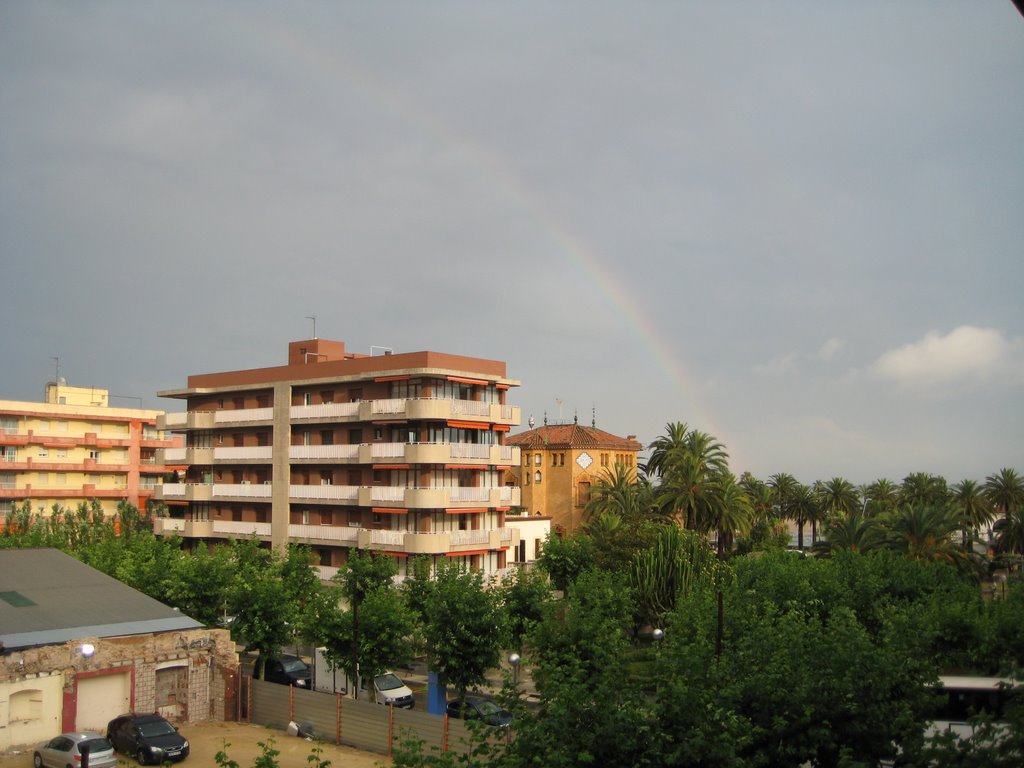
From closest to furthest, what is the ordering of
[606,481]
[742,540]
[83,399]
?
1. [606,481]
2. [742,540]
3. [83,399]

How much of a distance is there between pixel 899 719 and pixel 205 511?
183 feet

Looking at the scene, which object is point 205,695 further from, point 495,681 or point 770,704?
point 770,704

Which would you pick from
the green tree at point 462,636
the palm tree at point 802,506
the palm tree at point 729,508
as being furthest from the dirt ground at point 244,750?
the palm tree at point 802,506

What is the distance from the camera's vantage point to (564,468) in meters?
79.8

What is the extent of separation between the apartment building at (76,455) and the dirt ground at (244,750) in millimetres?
45185

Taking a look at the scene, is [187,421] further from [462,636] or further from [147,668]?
[462,636]

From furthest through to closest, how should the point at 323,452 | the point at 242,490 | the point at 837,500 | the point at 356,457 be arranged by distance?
the point at 837,500 < the point at 242,490 < the point at 323,452 < the point at 356,457

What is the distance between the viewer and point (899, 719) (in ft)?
49.9

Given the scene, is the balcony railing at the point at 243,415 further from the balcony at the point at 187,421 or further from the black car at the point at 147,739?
the black car at the point at 147,739

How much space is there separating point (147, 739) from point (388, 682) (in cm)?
1092

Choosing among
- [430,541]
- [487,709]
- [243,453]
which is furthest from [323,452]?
[487,709]

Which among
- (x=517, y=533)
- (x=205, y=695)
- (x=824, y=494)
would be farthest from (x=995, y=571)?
(x=205, y=695)

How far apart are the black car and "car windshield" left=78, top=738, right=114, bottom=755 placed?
1.25 meters

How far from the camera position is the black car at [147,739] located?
2733 cm
